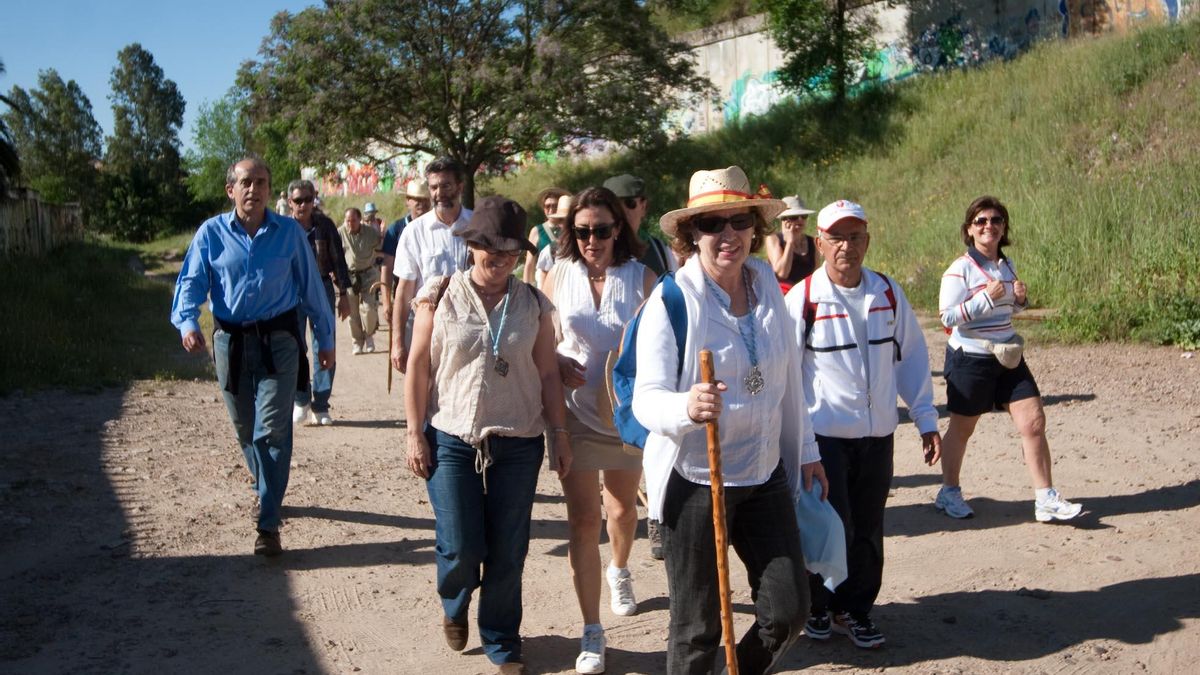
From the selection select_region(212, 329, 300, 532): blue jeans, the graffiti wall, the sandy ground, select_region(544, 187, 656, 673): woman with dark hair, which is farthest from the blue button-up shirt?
the graffiti wall

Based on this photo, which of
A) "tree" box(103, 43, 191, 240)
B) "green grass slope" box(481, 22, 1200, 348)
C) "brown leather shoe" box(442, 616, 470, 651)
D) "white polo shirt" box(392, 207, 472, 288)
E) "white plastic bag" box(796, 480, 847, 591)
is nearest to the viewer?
"white plastic bag" box(796, 480, 847, 591)

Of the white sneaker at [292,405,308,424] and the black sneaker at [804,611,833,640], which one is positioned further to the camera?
the white sneaker at [292,405,308,424]

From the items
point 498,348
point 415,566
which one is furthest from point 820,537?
point 415,566

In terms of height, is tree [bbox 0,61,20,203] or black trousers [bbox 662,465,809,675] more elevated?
tree [bbox 0,61,20,203]

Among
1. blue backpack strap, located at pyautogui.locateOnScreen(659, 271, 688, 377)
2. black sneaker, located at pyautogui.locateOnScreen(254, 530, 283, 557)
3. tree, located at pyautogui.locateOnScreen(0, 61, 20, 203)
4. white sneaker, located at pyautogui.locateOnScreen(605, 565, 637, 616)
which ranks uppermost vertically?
tree, located at pyautogui.locateOnScreen(0, 61, 20, 203)

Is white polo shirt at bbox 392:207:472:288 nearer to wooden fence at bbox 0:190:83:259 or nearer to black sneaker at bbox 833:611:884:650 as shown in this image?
black sneaker at bbox 833:611:884:650

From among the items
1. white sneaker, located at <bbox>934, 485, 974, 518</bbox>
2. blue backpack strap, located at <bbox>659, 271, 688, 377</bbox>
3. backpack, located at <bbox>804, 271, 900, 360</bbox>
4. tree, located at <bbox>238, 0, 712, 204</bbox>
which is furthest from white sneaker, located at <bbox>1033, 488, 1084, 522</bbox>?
tree, located at <bbox>238, 0, 712, 204</bbox>

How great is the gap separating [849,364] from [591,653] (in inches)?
62.4

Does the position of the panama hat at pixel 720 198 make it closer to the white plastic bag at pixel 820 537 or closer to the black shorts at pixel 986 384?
the white plastic bag at pixel 820 537

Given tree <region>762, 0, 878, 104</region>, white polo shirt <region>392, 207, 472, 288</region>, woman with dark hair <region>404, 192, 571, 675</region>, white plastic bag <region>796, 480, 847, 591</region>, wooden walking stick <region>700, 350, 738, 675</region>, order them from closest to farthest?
wooden walking stick <region>700, 350, 738, 675</region> → white plastic bag <region>796, 480, 847, 591</region> → woman with dark hair <region>404, 192, 571, 675</region> → white polo shirt <region>392, 207, 472, 288</region> → tree <region>762, 0, 878, 104</region>

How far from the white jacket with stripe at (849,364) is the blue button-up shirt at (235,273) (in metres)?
2.97

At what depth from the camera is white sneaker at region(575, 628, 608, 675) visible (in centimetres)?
464

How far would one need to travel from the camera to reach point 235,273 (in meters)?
6.18

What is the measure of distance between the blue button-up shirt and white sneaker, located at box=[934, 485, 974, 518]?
3953mm
